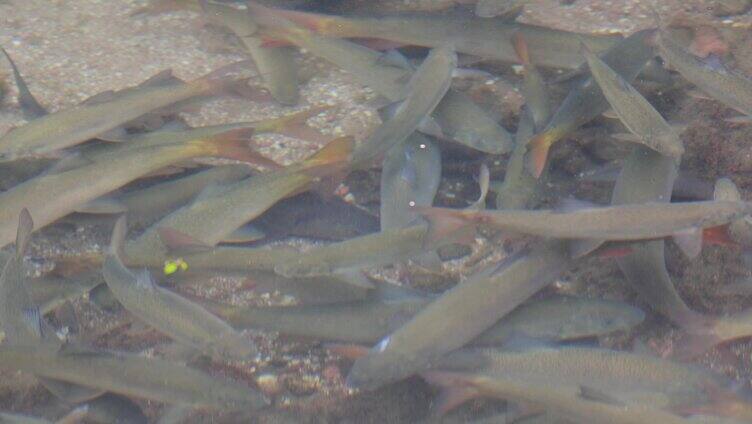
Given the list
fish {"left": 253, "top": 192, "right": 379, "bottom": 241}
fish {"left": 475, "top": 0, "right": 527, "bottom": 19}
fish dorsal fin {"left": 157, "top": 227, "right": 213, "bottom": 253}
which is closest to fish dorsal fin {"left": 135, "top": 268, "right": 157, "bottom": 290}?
fish dorsal fin {"left": 157, "top": 227, "right": 213, "bottom": 253}

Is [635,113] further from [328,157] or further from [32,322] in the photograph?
[32,322]

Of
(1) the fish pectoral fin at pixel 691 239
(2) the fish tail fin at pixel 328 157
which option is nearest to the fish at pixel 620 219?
(1) the fish pectoral fin at pixel 691 239

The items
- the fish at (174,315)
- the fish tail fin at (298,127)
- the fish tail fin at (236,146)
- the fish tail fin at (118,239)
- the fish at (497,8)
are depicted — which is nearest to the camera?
the fish at (174,315)

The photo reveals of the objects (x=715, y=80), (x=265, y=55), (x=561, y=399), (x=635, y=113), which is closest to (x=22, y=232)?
(x=265, y=55)

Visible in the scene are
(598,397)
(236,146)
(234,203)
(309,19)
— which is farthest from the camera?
(309,19)

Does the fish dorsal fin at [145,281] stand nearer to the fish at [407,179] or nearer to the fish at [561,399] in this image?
the fish at [407,179]

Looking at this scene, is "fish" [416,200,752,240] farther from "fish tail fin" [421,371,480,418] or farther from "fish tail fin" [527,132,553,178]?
"fish tail fin" [421,371,480,418]
